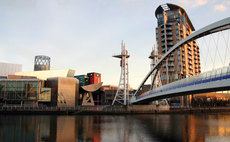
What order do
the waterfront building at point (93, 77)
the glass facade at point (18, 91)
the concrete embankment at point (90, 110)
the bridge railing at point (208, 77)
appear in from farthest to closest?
the waterfront building at point (93, 77), the glass facade at point (18, 91), the concrete embankment at point (90, 110), the bridge railing at point (208, 77)

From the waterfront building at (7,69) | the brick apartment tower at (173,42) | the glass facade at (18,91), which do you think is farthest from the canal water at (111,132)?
the waterfront building at (7,69)

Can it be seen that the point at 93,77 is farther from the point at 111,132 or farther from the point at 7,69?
the point at 111,132

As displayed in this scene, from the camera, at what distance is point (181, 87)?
108 feet

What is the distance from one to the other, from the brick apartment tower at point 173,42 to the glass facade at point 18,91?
5348 centimetres

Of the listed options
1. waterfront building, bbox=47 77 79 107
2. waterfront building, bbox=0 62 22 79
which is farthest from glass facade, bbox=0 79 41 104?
waterfront building, bbox=0 62 22 79

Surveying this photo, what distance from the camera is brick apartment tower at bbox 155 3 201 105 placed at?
97.9m

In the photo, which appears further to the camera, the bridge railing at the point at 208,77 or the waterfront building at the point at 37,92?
the waterfront building at the point at 37,92

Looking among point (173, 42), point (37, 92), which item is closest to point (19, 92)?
point (37, 92)

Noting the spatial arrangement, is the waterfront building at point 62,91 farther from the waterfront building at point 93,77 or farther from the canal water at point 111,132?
the waterfront building at point 93,77

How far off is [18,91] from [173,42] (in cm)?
7000

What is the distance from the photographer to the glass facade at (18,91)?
6606 centimetres

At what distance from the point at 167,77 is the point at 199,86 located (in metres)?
66.3

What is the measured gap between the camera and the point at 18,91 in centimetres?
6675

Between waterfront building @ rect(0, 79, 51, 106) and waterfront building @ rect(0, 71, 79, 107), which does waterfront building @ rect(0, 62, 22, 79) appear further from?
waterfront building @ rect(0, 79, 51, 106)
